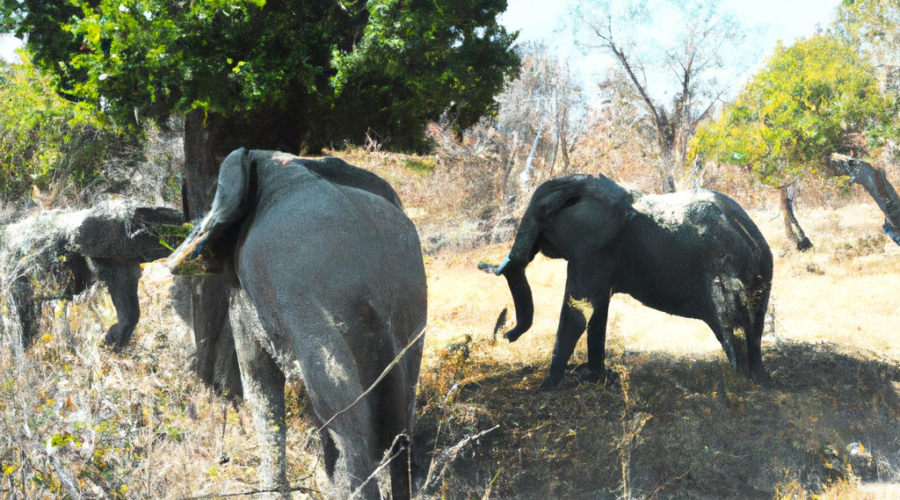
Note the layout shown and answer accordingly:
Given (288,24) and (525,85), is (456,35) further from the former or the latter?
(525,85)

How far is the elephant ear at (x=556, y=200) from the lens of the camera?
6324mm

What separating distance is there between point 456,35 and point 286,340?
338 cm

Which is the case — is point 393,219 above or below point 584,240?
above

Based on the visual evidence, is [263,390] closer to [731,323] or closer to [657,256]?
[657,256]

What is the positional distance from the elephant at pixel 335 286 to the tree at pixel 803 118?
467 inches

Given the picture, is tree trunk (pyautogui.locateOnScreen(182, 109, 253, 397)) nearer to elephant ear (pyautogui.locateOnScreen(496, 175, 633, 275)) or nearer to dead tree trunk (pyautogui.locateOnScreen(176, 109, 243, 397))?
dead tree trunk (pyautogui.locateOnScreen(176, 109, 243, 397))

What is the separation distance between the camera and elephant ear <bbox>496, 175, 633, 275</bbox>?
6.32 m

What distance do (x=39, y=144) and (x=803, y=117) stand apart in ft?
47.4

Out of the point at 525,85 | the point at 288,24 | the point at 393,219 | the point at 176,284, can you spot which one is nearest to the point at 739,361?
the point at 393,219

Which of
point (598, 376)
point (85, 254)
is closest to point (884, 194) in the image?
point (598, 376)

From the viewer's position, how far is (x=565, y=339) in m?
6.45

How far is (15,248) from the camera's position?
6.30 meters

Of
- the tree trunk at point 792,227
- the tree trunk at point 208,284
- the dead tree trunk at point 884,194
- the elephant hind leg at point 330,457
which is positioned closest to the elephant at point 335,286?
the elephant hind leg at point 330,457

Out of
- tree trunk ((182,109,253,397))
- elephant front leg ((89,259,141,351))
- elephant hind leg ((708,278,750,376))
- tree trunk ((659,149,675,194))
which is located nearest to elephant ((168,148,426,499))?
tree trunk ((182,109,253,397))
